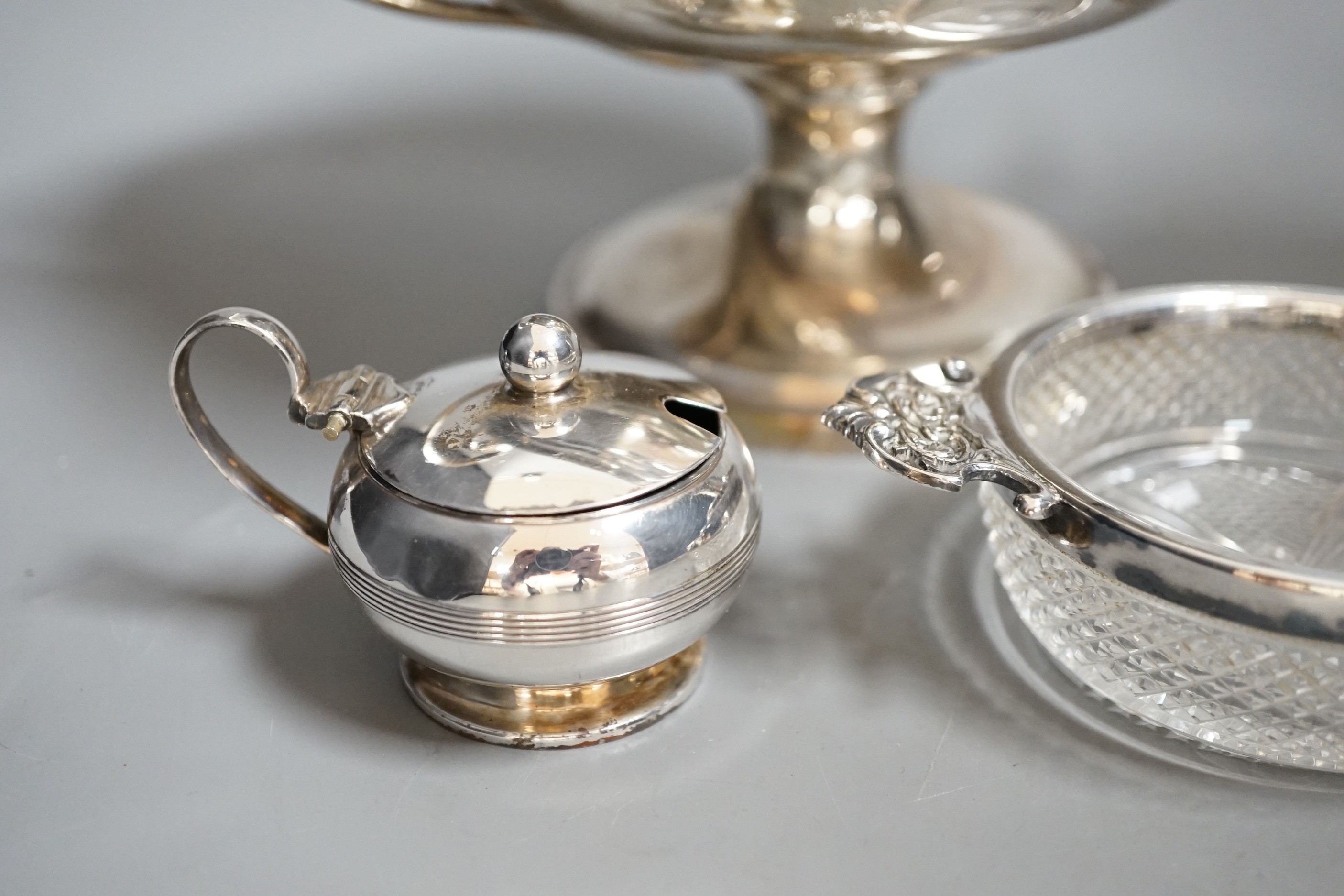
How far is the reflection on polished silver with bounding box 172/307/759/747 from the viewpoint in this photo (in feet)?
1.98

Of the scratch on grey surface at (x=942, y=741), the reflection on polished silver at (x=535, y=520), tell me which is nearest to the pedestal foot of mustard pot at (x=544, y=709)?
the reflection on polished silver at (x=535, y=520)

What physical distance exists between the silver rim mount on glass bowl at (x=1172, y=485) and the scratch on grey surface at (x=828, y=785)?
0.42 ft

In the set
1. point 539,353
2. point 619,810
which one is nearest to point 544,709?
point 619,810

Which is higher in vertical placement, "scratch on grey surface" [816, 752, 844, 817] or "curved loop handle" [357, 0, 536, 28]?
"curved loop handle" [357, 0, 536, 28]

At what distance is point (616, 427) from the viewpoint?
627 mm

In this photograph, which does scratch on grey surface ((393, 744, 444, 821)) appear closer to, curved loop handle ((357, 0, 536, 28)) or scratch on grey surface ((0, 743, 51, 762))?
scratch on grey surface ((0, 743, 51, 762))

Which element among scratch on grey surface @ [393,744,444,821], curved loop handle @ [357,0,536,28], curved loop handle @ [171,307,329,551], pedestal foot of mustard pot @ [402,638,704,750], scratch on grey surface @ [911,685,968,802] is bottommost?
scratch on grey surface @ [393,744,444,821]

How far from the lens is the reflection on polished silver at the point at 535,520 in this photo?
0.60m

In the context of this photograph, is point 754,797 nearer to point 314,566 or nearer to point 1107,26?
point 314,566

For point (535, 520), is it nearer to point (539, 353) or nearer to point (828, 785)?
point (539, 353)

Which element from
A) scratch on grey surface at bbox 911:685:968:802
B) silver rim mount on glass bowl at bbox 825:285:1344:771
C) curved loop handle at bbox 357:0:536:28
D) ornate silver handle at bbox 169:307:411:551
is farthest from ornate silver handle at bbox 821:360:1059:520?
curved loop handle at bbox 357:0:536:28

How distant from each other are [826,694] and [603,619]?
0.16 meters

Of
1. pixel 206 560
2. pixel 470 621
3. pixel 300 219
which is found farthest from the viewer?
pixel 300 219

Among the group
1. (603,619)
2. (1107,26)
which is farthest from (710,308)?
(603,619)
